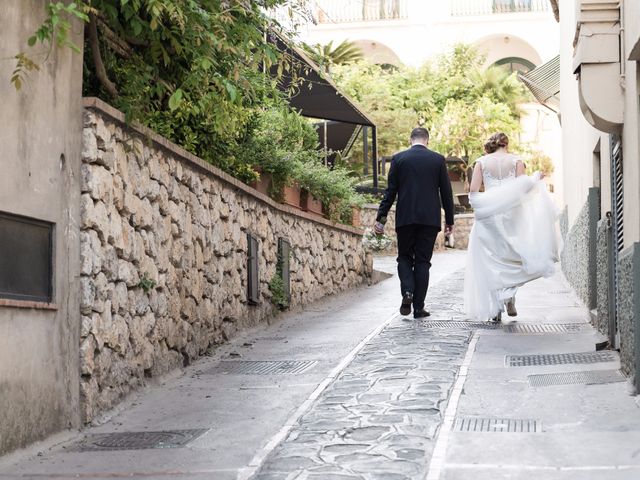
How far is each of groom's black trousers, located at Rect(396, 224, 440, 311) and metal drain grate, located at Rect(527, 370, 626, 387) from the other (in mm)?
3594

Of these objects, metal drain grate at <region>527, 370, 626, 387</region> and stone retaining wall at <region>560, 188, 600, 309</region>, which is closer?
metal drain grate at <region>527, 370, 626, 387</region>

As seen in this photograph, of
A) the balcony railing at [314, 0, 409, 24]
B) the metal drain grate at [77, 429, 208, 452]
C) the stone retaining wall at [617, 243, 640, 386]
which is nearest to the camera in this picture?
the metal drain grate at [77, 429, 208, 452]

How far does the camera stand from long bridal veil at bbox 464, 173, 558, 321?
1100 centimetres

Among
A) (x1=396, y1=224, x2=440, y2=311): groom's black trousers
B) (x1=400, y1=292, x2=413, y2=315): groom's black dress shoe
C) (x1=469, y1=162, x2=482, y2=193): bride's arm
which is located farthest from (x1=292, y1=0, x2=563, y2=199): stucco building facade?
(x1=400, y1=292, x2=413, y2=315): groom's black dress shoe

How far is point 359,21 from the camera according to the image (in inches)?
1790

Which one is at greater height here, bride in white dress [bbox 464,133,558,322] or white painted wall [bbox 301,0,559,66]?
white painted wall [bbox 301,0,559,66]

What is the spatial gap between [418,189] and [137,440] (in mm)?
5618

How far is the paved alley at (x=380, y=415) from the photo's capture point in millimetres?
5570

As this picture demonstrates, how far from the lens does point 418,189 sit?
37.4 ft

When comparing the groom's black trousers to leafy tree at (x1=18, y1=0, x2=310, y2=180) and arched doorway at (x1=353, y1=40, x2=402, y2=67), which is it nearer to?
leafy tree at (x1=18, y1=0, x2=310, y2=180)

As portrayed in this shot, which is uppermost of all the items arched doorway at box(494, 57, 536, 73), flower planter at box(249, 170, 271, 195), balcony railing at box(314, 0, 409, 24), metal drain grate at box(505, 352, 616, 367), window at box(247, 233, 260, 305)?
balcony railing at box(314, 0, 409, 24)

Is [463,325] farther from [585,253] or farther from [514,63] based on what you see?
[514,63]

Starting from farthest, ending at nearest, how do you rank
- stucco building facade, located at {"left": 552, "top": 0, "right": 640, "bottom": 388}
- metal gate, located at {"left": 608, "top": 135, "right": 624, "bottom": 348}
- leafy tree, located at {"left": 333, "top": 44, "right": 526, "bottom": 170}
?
leafy tree, located at {"left": 333, "top": 44, "right": 526, "bottom": 170}
metal gate, located at {"left": 608, "top": 135, "right": 624, "bottom": 348}
stucco building facade, located at {"left": 552, "top": 0, "right": 640, "bottom": 388}

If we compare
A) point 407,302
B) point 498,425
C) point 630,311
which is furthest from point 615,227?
point 498,425
